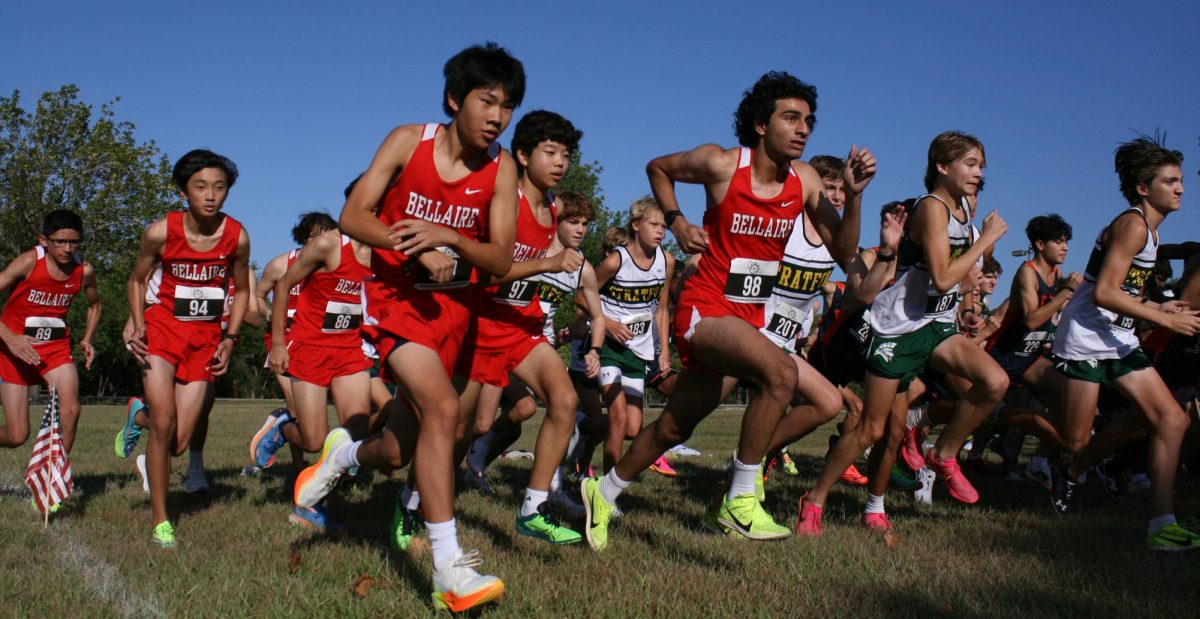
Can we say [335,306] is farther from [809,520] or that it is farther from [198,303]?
[809,520]

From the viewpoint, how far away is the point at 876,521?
605 centimetres

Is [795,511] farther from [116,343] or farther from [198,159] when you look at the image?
[116,343]

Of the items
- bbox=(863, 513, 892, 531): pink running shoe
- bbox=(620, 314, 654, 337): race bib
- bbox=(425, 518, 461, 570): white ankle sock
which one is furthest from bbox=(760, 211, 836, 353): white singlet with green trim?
bbox=(620, 314, 654, 337): race bib

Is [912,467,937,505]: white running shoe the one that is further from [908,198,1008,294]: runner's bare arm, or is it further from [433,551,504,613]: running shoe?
[433,551,504,613]: running shoe

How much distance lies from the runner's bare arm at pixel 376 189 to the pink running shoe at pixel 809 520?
321 cm

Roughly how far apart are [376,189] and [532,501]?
1949mm

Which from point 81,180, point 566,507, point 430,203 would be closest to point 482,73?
point 430,203

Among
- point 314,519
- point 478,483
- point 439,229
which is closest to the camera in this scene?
point 439,229

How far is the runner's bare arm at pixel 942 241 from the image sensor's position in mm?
5473

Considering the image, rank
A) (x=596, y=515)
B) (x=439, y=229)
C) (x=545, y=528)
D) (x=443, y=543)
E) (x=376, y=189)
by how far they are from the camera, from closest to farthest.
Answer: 1. (x=443, y=543)
2. (x=439, y=229)
3. (x=376, y=189)
4. (x=545, y=528)
5. (x=596, y=515)

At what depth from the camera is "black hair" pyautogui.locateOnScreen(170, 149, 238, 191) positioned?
611 cm

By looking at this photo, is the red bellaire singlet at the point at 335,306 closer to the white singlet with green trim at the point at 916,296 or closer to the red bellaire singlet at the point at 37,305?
the red bellaire singlet at the point at 37,305

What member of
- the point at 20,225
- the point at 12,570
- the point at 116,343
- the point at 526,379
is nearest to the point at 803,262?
the point at 526,379

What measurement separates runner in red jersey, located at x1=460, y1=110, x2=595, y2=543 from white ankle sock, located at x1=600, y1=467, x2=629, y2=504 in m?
0.29
